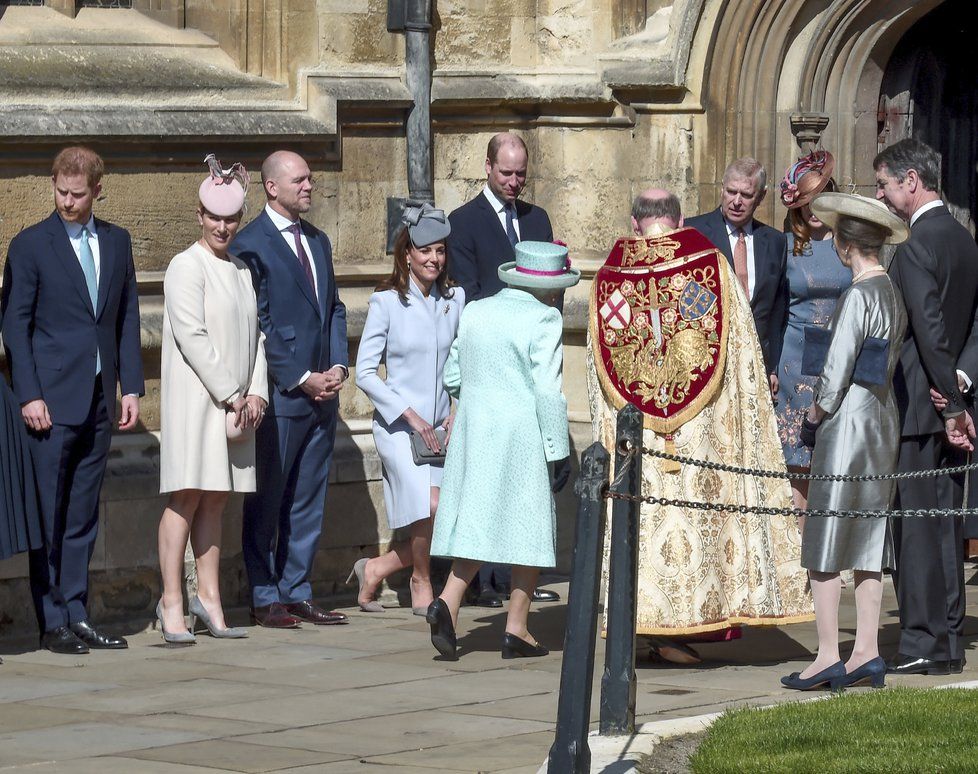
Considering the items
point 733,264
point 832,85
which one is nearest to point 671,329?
point 733,264

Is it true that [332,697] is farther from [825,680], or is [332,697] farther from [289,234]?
[289,234]

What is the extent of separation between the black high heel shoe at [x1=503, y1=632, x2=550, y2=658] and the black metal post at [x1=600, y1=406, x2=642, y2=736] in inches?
70.1

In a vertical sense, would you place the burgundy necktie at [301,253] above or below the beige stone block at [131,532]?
above

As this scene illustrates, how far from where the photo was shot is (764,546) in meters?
8.20

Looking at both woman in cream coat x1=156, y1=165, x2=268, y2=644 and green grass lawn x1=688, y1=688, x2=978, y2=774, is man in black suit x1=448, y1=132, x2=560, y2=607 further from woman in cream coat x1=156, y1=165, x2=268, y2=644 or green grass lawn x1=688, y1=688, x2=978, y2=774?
green grass lawn x1=688, y1=688, x2=978, y2=774

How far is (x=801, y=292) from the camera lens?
9.88 metres

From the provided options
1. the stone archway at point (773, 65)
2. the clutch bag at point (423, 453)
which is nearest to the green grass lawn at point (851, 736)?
the clutch bag at point (423, 453)

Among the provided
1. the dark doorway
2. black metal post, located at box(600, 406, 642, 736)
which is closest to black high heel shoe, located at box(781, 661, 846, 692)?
black metal post, located at box(600, 406, 642, 736)

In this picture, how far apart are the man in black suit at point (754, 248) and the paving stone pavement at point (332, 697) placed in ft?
4.32

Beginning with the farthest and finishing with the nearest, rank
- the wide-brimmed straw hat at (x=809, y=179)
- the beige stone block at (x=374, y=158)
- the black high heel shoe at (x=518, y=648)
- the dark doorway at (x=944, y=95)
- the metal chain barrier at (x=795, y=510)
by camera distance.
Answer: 1. the dark doorway at (x=944, y=95)
2. the beige stone block at (x=374, y=158)
3. the wide-brimmed straw hat at (x=809, y=179)
4. the black high heel shoe at (x=518, y=648)
5. the metal chain barrier at (x=795, y=510)

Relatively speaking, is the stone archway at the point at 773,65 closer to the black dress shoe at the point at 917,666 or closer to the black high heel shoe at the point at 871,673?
the black dress shoe at the point at 917,666

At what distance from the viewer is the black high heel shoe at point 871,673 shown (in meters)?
7.60

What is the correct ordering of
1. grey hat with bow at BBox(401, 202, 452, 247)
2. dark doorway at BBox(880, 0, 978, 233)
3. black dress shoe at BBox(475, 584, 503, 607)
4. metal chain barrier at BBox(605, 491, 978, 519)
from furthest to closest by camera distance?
dark doorway at BBox(880, 0, 978, 233) < black dress shoe at BBox(475, 584, 503, 607) < grey hat with bow at BBox(401, 202, 452, 247) < metal chain barrier at BBox(605, 491, 978, 519)

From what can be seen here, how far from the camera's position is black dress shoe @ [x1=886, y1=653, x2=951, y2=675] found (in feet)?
26.2
